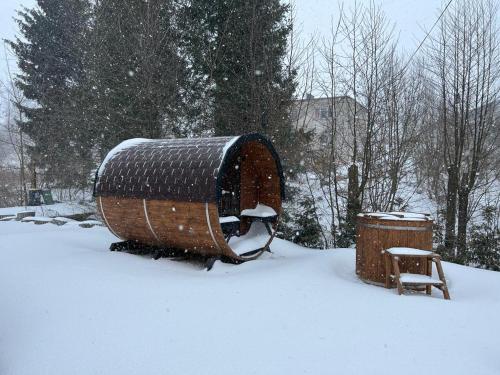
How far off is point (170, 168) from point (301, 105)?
772cm

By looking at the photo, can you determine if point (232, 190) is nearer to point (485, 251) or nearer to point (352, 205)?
point (352, 205)

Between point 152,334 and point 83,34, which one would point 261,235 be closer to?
point 152,334

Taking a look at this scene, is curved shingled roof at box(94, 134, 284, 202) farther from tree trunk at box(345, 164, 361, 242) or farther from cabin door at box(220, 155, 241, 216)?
tree trunk at box(345, 164, 361, 242)

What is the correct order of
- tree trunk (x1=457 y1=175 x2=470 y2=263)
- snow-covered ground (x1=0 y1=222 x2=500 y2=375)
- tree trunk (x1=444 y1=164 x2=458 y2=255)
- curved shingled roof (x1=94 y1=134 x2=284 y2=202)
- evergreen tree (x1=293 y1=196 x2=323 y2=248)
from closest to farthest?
snow-covered ground (x1=0 y1=222 x2=500 y2=375), curved shingled roof (x1=94 y1=134 x2=284 y2=202), evergreen tree (x1=293 y1=196 x2=323 y2=248), tree trunk (x1=444 y1=164 x2=458 y2=255), tree trunk (x1=457 y1=175 x2=470 y2=263)

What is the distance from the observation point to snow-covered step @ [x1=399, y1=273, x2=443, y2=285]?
543 cm

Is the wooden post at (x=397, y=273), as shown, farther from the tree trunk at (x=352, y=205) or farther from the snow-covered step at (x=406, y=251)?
the tree trunk at (x=352, y=205)

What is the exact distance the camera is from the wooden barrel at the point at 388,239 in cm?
602

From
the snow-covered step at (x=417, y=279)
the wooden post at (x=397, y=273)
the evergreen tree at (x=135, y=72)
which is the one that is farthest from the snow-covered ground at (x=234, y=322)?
the evergreen tree at (x=135, y=72)

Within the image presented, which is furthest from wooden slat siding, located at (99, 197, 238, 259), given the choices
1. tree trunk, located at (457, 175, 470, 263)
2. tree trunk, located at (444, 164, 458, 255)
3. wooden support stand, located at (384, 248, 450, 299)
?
tree trunk, located at (457, 175, 470, 263)

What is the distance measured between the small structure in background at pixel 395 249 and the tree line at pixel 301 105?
415cm

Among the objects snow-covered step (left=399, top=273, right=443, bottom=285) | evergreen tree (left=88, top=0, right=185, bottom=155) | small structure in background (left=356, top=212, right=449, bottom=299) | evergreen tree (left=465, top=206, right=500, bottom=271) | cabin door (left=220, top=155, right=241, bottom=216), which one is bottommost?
evergreen tree (left=465, top=206, right=500, bottom=271)

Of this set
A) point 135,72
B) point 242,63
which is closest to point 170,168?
point 242,63

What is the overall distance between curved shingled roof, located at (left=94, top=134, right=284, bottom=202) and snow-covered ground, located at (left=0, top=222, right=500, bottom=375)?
1417 mm

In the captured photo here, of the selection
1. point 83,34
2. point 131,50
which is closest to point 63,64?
point 83,34
